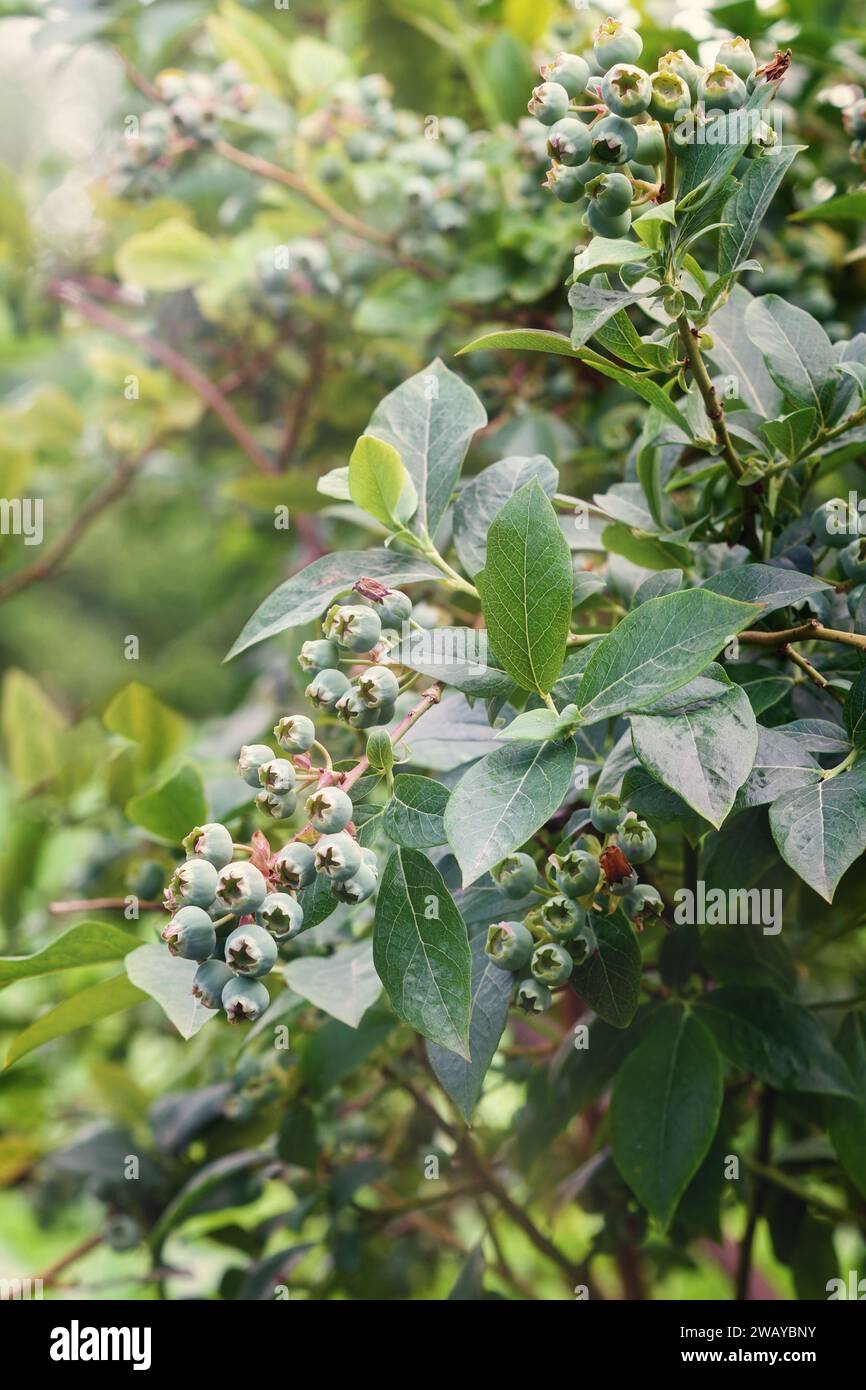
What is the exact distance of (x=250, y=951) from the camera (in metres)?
0.36

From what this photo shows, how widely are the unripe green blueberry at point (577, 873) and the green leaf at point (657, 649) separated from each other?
0.05 m

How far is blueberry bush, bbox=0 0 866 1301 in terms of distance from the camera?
0.39 m

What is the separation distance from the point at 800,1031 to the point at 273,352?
0.84 meters

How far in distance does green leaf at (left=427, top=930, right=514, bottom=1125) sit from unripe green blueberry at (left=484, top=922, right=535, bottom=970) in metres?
0.03

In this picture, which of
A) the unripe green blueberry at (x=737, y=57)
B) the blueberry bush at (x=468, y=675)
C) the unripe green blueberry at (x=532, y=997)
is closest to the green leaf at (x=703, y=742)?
the blueberry bush at (x=468, y=675)

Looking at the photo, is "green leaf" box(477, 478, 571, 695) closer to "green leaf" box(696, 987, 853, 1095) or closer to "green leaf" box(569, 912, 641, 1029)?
"green leaf" box(569, 912, 641, 1029)

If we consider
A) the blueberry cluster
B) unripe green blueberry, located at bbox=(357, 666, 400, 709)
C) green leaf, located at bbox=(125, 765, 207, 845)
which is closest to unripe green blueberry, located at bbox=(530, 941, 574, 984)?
the blueberry cluster

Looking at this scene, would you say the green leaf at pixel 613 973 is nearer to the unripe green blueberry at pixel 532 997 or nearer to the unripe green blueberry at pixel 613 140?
the unripe green blueberry at pixel 532 997

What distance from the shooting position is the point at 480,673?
41 centimetres

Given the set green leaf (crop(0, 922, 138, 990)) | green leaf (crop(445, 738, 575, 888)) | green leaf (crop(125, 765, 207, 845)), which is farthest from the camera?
green leaf (crop(125, 765, 207, 845))

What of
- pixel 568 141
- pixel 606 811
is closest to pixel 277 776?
pixel 606 811
